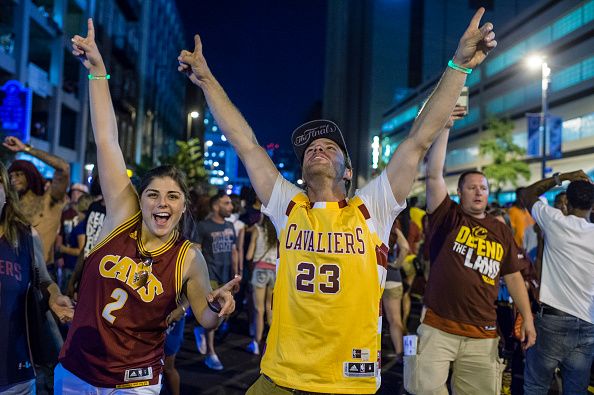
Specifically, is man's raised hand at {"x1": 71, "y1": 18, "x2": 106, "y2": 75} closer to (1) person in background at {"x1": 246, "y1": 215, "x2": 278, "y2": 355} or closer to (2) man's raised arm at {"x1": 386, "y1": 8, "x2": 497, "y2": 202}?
(2) man's raised arm at {"x1": 386, "y1": 8, "x2": 497, "y2": 202}

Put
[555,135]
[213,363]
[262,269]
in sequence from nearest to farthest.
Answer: [213,363], [262,269], [555,135]

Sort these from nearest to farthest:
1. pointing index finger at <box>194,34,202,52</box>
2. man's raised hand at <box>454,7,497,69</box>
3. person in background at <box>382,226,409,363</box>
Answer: man's raised hand at <box>454,7,497,69</box>, pointing index finger at <box>194,34,202,52</box>, person in background at <box>382,226,409,363</box>

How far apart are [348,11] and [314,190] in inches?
4687

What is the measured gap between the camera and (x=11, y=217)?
10.7ft

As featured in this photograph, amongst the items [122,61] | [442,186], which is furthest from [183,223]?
[122,61]

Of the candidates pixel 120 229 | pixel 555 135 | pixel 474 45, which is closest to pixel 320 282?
pixel 120 229

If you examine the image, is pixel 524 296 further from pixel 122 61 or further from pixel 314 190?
pixel 122 61

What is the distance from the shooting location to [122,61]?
4378 centimetres

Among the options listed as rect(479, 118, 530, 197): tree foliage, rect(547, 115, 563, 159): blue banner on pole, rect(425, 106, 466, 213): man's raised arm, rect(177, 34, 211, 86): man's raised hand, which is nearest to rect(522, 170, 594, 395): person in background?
rect(425, 106, 466, 213): man's raised arm

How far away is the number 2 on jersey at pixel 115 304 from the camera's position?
298cm

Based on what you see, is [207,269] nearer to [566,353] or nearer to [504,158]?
[566,353]

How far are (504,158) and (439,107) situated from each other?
1837 inches

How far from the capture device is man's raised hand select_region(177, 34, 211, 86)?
3.29m

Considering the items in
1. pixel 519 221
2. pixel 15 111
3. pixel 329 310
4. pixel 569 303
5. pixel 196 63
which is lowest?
pixel 569 303
